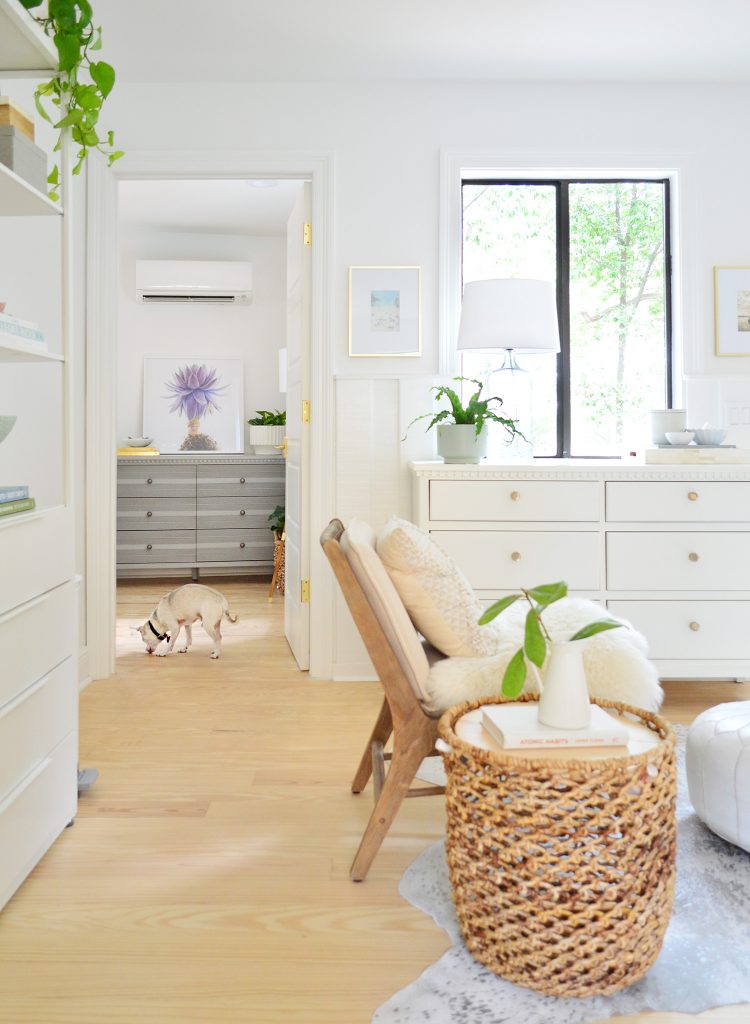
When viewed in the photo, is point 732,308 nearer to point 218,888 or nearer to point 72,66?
point 72,66

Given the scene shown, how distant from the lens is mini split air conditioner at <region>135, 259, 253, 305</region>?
231 inches

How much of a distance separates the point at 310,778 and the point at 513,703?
0.94 metres

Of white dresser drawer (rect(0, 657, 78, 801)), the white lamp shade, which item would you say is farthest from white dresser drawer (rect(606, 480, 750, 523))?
white dresser drawer (rect(0, 657, 78, 801))

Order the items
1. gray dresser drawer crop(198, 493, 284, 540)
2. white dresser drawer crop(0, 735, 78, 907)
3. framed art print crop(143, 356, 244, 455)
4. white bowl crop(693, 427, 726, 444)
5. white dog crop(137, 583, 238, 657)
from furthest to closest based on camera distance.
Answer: framed art print crop(143, 356, 244, 455)
gray dresser drawer crop(198, 493, 284, 540)
white dog crop(137, 583, 238, 657)
white bowl crop(693, 427, 726, 444)
white dresser drawer crop(0, 735, 78, 907)

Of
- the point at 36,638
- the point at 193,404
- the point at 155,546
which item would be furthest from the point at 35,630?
the point at 193,404

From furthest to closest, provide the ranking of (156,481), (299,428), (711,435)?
1. (156,481)
2. (299,428)
3. (711,435)

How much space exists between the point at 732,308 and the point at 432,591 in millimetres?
2329

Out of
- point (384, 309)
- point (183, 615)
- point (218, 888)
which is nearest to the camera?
point (218, 888)

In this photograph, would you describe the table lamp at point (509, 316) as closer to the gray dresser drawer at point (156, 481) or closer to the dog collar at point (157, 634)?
the dog collar at point (157, 634)

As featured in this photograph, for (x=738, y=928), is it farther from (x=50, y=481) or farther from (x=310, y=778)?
(x=50, y=481)

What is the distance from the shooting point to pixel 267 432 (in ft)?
19.1

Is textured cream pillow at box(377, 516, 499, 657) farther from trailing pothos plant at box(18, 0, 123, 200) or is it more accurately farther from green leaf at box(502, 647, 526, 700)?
trailing pothos plant at box(18, 0, 123, 200)

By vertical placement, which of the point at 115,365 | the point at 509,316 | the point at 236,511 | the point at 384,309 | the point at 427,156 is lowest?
the point at 236,511

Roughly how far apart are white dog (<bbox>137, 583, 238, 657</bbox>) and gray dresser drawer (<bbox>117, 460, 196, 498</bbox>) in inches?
71.6
